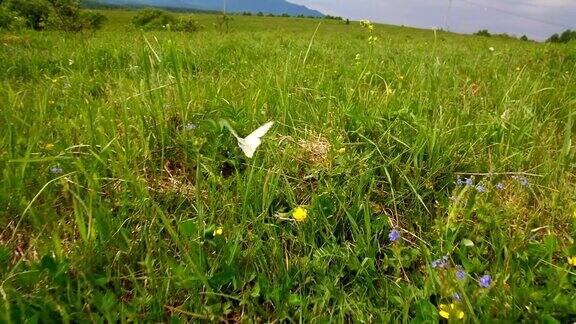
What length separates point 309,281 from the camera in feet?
4.83

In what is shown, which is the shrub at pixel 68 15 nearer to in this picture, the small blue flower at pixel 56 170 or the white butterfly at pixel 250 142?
the small blue flower at pixel 56 170

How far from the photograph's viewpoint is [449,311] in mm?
1259

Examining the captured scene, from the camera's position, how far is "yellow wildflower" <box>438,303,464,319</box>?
1.22 meters

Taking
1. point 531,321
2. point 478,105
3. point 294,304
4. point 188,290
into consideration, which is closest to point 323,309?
point 294,304

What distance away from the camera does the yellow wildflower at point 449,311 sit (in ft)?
4.01

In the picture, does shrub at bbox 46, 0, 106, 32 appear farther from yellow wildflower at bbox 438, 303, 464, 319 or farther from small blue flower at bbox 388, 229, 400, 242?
yellow wildflower at bbox 438, 303, 464, 319

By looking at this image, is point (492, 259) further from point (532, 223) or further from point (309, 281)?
point (309, 281)

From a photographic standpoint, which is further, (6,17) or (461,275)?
(6,17)

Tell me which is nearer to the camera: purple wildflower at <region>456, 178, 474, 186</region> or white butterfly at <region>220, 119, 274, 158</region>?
white butterfly at <region>220, 119, 274, 158</region>

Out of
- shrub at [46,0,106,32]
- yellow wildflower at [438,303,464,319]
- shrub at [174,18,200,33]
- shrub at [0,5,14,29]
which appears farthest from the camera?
shrub at [174,18,200,33]

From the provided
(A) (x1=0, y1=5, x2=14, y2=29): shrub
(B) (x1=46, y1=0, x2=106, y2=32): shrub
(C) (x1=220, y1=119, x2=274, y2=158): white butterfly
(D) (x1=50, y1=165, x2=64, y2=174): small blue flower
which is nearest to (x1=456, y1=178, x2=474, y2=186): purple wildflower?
(C) (x1=220, y1=119, x2=274, y2=158): white butterfly

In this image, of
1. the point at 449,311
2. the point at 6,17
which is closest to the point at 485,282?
the point at 449,311

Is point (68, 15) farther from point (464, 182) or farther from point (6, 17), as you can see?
point (6, 17)

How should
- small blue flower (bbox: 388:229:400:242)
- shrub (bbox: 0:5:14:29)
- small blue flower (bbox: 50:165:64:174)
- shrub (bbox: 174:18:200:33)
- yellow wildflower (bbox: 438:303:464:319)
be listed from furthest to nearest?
shrub (bbox: 174:18:200:33) < shrub (bbox: 0:5:14:29) < small blue flower (bbox: 50:165:64:174) < small blue flower (bbox: 388:229:400:242) < yellow wildflower (bbox: 438:303:464:319)
